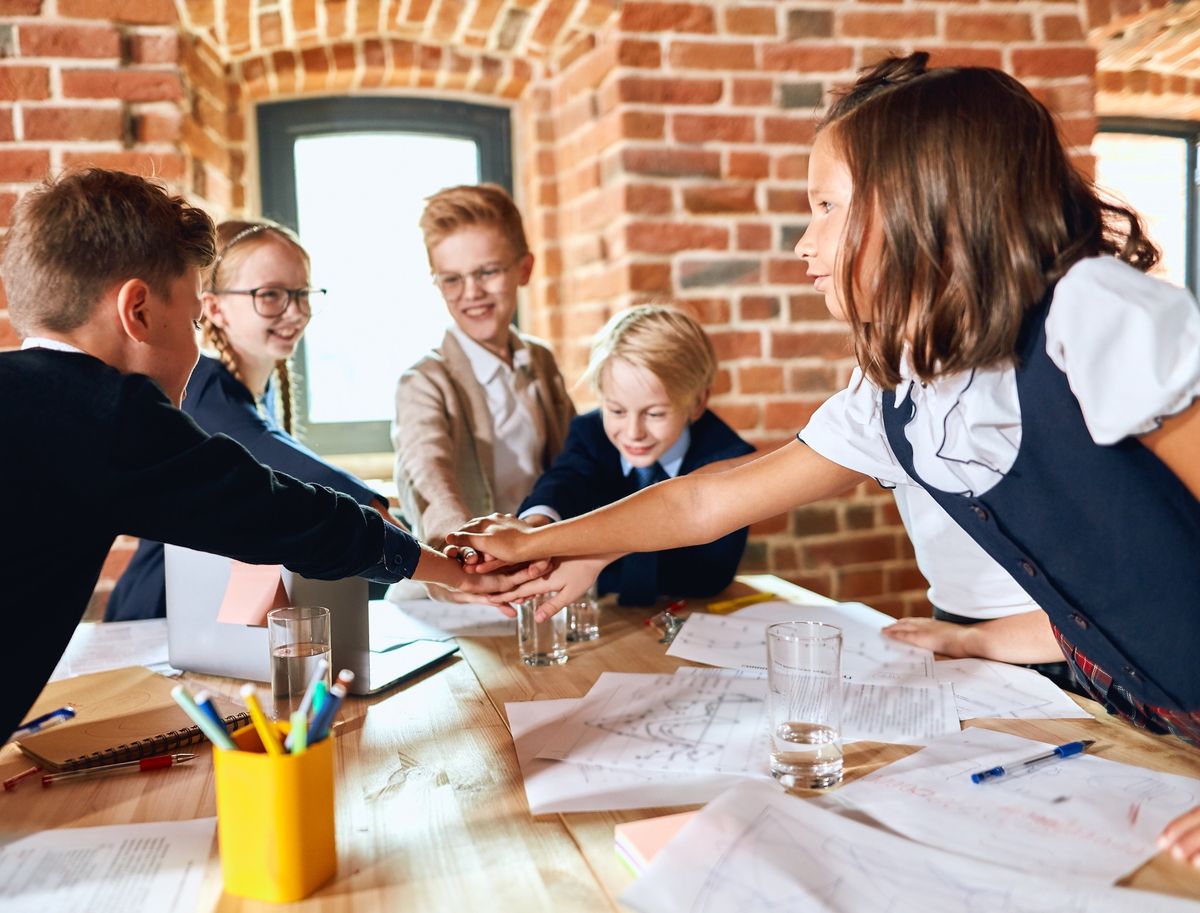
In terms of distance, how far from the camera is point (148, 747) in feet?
3.35

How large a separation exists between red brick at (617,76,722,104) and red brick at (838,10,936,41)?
0.37 meters

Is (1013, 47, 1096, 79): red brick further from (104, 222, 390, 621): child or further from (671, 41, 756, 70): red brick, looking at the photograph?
(104, 222, 390, 621): child

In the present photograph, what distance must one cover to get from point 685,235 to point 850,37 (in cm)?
65

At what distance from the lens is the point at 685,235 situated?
2463 millimetres

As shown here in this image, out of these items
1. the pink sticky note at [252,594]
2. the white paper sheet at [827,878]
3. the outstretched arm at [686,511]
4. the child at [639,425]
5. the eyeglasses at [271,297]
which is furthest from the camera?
the eyeglasses at [271,297]

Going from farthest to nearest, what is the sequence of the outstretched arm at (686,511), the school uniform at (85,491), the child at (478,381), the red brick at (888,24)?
the red brick at (888,24), the child at (478,381), the outstretched arm at (686,511), the school uniform at (85,491)

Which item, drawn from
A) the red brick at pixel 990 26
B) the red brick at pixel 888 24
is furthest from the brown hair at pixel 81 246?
the red brick at pixel 990 26

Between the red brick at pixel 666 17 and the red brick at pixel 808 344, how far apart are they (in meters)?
0.75

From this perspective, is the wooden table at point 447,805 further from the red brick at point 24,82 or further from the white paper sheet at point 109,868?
the red brick at point 24,82

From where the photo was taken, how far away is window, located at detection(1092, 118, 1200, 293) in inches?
127

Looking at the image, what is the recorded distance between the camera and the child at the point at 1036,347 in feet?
2.94

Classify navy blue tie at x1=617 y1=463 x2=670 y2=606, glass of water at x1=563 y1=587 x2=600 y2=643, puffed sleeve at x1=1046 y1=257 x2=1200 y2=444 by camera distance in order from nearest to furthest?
puffed sleeve at x1=1046 y1=257 x2=1200 y2=444 → glass of water at x1=563 y1=587 x2=600 y2=643 → navy blue tie at x1=617 y1=463 x2=670 y2=606

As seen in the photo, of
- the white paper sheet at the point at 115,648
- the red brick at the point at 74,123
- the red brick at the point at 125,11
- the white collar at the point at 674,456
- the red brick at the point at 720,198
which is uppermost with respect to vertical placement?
the red brick at the point at 125,11

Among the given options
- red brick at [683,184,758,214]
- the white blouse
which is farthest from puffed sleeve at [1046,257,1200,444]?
red brick at [683,184,758,214]
